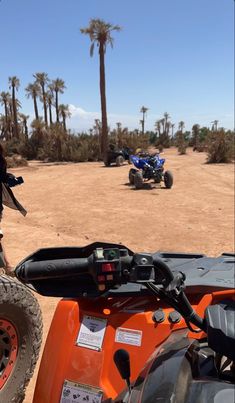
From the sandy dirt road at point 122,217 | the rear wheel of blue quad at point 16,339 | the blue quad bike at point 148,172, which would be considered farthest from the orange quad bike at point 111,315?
the blue quad bike at point 148,172

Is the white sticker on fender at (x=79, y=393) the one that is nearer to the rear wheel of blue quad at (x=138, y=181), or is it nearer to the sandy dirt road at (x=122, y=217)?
the sandy dirt road at (x=122, y=217)

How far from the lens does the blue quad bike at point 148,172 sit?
15.5 meters

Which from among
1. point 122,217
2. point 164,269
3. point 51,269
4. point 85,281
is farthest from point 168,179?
point 164,269

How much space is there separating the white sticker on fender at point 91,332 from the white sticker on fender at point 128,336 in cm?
7

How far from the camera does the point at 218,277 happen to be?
2408 millimetres

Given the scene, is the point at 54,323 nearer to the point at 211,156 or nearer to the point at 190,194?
the point at 190,194

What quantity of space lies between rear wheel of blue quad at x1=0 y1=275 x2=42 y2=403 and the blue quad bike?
12.5m

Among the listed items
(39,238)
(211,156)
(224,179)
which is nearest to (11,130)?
(211,156)

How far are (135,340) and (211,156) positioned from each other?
82.8 ft

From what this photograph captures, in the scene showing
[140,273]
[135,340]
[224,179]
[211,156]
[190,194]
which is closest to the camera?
[140,273]

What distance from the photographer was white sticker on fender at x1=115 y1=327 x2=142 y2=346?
2076 millimetres

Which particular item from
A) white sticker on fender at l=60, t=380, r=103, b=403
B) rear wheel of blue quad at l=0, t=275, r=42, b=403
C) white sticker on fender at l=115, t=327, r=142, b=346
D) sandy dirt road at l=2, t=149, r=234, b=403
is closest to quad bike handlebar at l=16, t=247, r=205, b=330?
white sticker on fender at l=115, t=327, r=142, b=346

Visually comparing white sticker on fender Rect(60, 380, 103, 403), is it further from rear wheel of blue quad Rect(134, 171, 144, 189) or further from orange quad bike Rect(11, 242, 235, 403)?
rear wheel of blue quad Rect(134, 171, 144, 189)

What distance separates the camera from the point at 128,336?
2.10 m
